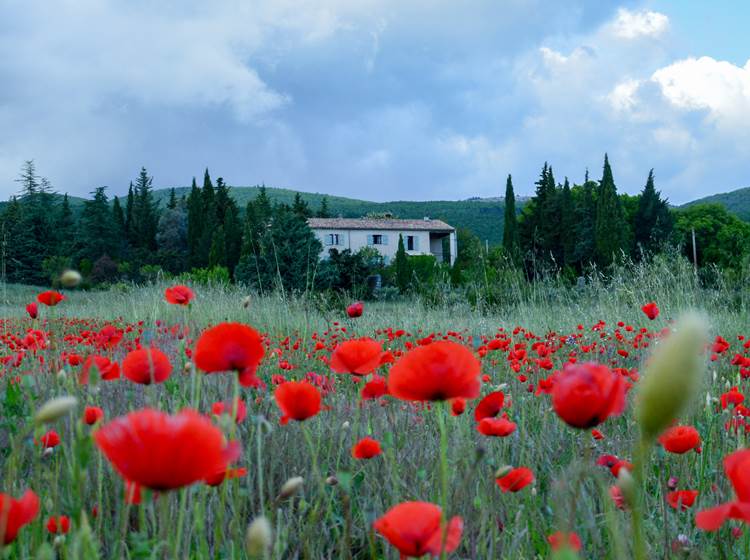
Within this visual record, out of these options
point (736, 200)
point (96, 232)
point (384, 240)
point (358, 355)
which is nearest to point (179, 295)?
point (358, 355)

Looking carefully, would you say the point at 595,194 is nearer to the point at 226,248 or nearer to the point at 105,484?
the point at 226,248

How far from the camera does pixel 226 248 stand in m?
32.8

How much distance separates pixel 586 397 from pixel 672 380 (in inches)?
9.2

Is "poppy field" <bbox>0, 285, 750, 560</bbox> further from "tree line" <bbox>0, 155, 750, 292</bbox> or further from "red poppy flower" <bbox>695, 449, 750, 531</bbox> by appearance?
"tree line" <bbox>0, 155, 750, 292</bbox>

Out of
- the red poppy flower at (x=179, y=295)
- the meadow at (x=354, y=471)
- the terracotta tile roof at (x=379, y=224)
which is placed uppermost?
the terracotta tile roof at (x=379, y=224)

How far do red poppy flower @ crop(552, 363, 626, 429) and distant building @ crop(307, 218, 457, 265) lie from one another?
1675 inches

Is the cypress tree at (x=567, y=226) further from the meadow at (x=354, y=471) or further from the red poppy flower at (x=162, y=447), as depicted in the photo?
the red poppy flower at (x=162, y=447)

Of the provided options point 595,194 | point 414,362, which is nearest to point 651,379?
point 414,362

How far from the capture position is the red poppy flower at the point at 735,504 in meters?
0.49

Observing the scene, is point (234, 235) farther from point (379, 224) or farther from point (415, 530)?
point (415, 530)

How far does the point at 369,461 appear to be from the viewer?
1.94m

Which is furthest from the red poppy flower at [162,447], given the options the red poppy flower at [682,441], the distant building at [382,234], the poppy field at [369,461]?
the distant building at [382,234]

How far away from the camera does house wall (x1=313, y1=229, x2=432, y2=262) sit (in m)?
44.1

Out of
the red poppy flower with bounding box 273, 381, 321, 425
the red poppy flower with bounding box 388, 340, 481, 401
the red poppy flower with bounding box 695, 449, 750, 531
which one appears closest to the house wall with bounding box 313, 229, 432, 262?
the red poppy flower with bounding box 273, 381, 321, 425
